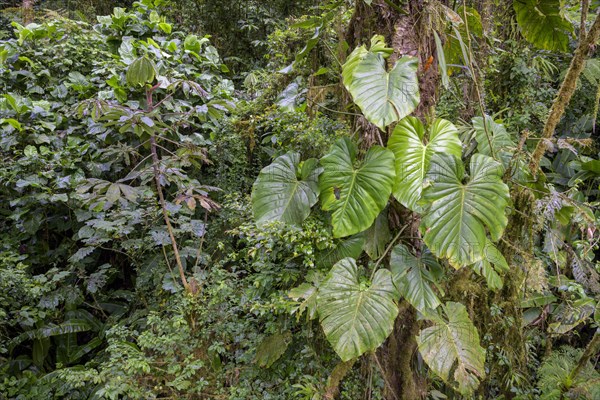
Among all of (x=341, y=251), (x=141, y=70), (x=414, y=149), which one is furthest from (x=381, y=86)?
(x=141, y=70)

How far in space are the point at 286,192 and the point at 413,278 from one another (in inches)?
24.7

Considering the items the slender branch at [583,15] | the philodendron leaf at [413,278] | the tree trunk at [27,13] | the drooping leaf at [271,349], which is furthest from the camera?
the tree trunk at [27,13]

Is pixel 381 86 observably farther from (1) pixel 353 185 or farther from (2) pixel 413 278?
(2) pixel 413 278

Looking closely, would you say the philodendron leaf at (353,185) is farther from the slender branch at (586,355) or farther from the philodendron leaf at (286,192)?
the slender branch at (586,355)

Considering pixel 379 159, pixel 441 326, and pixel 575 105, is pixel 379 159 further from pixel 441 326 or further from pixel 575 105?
pixel 575 105

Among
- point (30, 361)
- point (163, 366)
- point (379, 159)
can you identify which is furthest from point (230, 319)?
point (30, 361)

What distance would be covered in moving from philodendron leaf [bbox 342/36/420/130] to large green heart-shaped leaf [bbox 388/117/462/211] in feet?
0.56

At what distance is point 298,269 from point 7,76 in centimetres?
277

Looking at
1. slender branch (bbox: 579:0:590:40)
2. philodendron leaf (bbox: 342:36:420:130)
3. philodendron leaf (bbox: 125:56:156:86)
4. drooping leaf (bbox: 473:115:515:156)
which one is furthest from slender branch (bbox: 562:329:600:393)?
philodendron leaf (bbox: 125:56:156:86)

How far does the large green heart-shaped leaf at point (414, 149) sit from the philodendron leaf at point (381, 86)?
0.17 meters

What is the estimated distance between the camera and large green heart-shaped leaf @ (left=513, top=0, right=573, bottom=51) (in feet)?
6.75

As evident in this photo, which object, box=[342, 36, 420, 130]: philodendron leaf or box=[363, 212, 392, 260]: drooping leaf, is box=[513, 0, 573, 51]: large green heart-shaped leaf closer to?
box=[342, 36, 420, 130]: philodendron leaf

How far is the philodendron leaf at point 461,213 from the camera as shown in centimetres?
140

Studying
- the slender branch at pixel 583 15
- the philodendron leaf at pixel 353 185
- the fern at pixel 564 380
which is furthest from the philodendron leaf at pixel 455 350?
the slender branch at pixel 583 15
